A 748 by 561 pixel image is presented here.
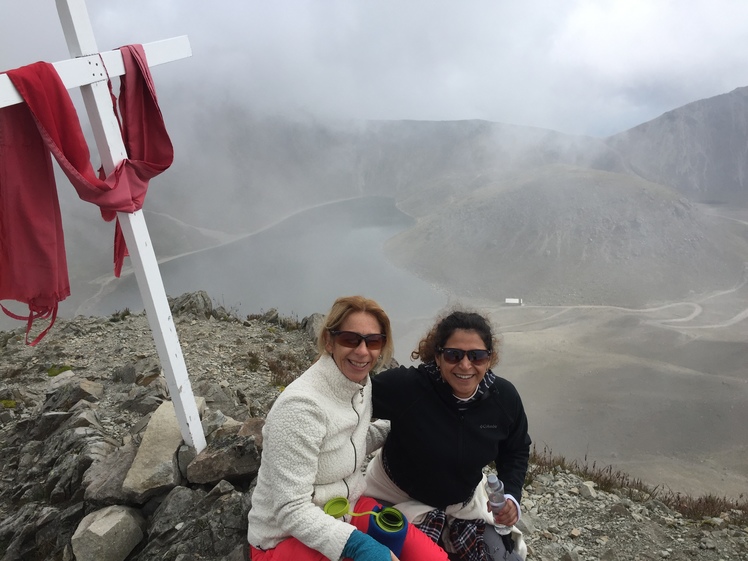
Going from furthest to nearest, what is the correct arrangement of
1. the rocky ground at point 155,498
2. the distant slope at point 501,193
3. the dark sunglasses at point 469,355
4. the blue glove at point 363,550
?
the distant slope at point 501,193 < the rocky ground at point 155,498 < the dark sunglasses at point 469,355 < the blue glove at point 363,550

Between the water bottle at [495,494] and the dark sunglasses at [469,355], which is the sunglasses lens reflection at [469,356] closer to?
the dark sunglasses at [469,355]

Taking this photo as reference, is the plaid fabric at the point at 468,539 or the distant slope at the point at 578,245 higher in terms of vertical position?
the plaid fabric at the point at 468,539

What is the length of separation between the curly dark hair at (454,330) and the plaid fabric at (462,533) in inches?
35.9

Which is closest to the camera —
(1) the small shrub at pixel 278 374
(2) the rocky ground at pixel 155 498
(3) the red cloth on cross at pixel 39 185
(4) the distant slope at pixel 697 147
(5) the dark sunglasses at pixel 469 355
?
(3) the red cloth on cross at pixel 39 185

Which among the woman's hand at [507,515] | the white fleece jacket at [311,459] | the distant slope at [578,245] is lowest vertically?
the distant slope at [578,245]

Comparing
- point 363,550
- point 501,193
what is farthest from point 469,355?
point 501,193

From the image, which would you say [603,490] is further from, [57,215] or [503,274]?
[503,274]

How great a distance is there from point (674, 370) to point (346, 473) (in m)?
25.9

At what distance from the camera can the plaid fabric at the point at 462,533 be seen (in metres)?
2.70

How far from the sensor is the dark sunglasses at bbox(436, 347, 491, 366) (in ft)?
8.45

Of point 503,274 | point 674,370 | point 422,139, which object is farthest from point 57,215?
point 422,139

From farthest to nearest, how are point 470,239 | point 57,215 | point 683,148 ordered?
1. point 683,148
2. point 470,239
3. point 57,215

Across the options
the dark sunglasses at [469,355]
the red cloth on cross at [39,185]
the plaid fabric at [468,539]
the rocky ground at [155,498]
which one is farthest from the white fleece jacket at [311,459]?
the red cloth on cross at [39,185]

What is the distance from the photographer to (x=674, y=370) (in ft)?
76.1
